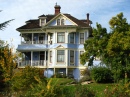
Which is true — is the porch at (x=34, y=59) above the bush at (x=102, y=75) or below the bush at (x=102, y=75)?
above

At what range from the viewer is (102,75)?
31547 mm

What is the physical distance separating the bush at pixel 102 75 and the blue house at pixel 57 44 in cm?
1079

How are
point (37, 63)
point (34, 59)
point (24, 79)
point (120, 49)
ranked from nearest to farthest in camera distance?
point (24, 79) < point (120, 49) < point (37, 63) < point (34, 59)

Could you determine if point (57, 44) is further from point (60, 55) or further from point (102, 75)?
point (102, 75)

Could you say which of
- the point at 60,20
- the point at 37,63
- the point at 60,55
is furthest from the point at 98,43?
the point at 37,63

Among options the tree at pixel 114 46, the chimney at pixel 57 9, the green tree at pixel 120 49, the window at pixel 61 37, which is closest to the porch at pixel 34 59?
the window at pixel 61 37

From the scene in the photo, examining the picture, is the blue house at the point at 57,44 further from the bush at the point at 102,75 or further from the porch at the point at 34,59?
the bush at the point at 102,75

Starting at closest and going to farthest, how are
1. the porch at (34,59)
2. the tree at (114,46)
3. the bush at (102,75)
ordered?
the bush at (102,75) < the tree at (114,46) < the porch at (34,59)

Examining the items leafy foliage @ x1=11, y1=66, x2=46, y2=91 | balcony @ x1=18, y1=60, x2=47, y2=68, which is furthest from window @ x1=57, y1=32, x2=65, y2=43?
leafy foliage @ x1=11, y1=66, x2=46, y2=91

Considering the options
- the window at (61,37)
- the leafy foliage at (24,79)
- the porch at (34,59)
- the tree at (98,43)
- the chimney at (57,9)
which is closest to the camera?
the leafy foliage at (24,79)

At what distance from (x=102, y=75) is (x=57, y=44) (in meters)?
13.3

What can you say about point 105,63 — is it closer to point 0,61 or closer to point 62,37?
point 62,37

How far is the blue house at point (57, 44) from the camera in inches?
1709

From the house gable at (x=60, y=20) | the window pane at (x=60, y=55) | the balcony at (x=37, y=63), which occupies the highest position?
the house gable at (x=60, y=20)
